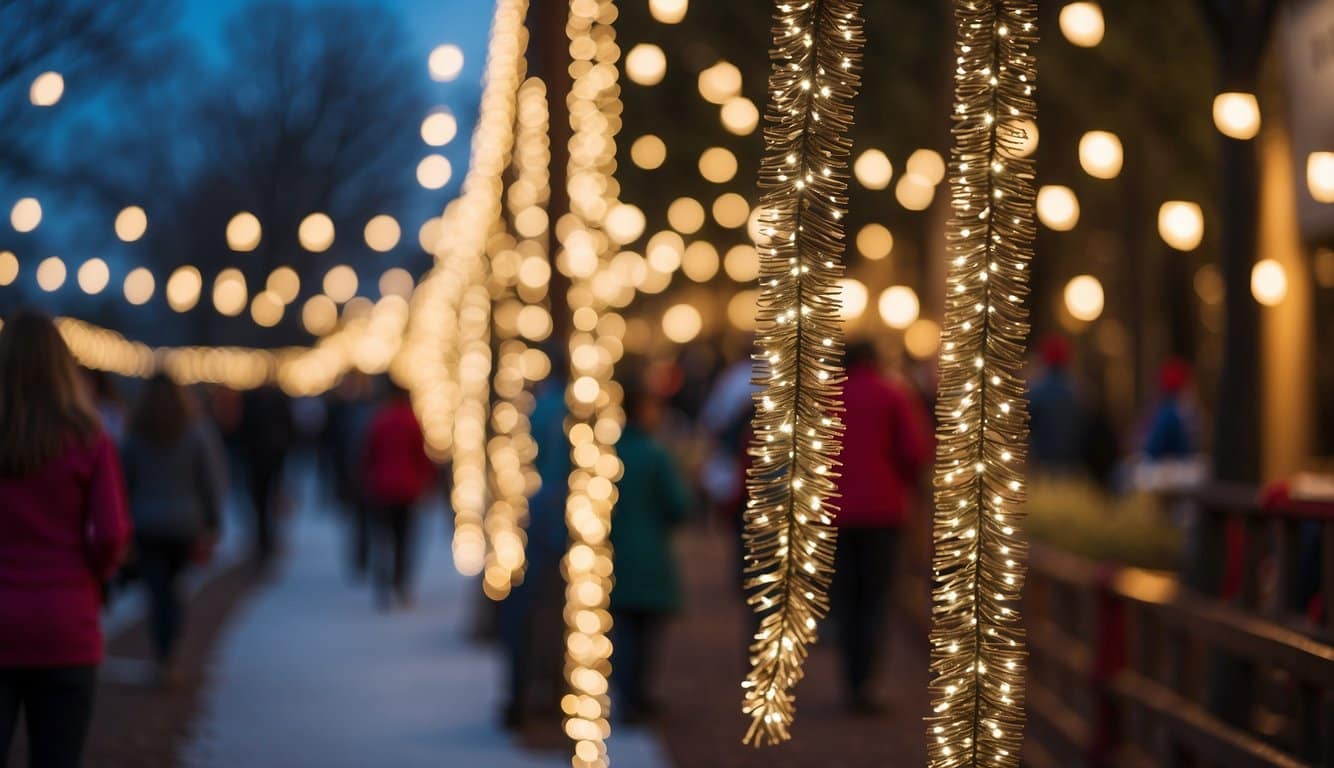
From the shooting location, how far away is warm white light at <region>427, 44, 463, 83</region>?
10.3 m

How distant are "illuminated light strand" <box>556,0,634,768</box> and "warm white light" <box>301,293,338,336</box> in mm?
44100

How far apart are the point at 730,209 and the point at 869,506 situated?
16.1 metres

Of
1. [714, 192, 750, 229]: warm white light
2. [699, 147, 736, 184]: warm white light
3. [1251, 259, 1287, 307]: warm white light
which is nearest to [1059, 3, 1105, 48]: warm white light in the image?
[1251, 259, 1287, 307]: warm white light

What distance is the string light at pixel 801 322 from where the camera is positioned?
4164mm

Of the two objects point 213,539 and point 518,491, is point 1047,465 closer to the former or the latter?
point 518,491

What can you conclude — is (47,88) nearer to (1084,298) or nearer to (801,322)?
(801,322)

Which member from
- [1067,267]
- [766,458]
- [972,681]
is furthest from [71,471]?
[1067,267]

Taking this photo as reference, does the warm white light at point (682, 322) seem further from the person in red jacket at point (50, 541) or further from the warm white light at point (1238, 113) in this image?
the person in red jacket at point (50, 541)

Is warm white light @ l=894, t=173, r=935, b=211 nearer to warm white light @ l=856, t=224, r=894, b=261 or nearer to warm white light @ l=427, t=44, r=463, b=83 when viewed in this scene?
warm white light @ l=856, t=224, r=894, b=261

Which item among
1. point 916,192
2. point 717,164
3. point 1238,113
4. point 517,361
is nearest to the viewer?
point 1238,113

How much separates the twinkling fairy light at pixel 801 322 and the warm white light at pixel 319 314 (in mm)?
50087

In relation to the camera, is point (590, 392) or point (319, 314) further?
point (319, 314)

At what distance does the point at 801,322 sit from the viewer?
4.17 meters

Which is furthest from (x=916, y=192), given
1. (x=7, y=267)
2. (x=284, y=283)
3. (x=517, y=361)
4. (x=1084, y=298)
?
(x=284, y=283)
